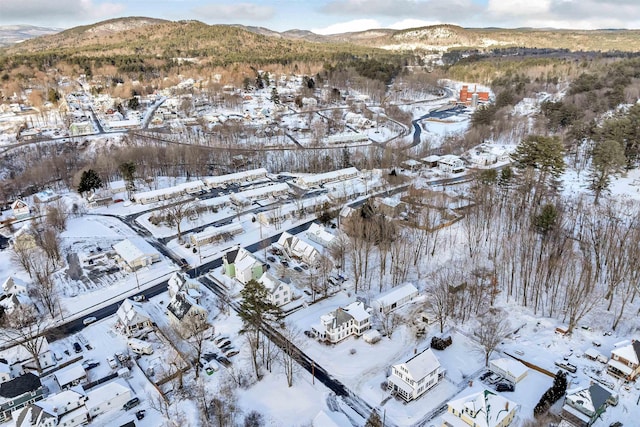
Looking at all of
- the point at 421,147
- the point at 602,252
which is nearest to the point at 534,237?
the point at 602,252

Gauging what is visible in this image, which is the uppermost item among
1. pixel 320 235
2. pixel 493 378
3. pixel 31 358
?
pixel 320 235

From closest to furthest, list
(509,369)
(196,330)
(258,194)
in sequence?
(509,369), (196,330), (258,194)

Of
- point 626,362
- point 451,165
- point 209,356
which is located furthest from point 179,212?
point 626,362

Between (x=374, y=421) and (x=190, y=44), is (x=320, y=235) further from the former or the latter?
(x=190, y=44)

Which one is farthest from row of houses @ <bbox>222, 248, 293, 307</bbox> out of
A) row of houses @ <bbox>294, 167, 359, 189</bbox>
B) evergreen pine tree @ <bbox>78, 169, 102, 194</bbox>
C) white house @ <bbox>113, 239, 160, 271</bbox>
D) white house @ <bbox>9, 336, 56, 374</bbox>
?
evergreen pine tree @ <bbox>78, 169, 102, 194</bbox>

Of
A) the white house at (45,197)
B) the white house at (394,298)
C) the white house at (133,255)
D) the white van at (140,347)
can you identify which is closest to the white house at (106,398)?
the white van at (140,347)

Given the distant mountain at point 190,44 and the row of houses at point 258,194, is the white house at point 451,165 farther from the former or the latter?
the distant mountain at point 190,44
